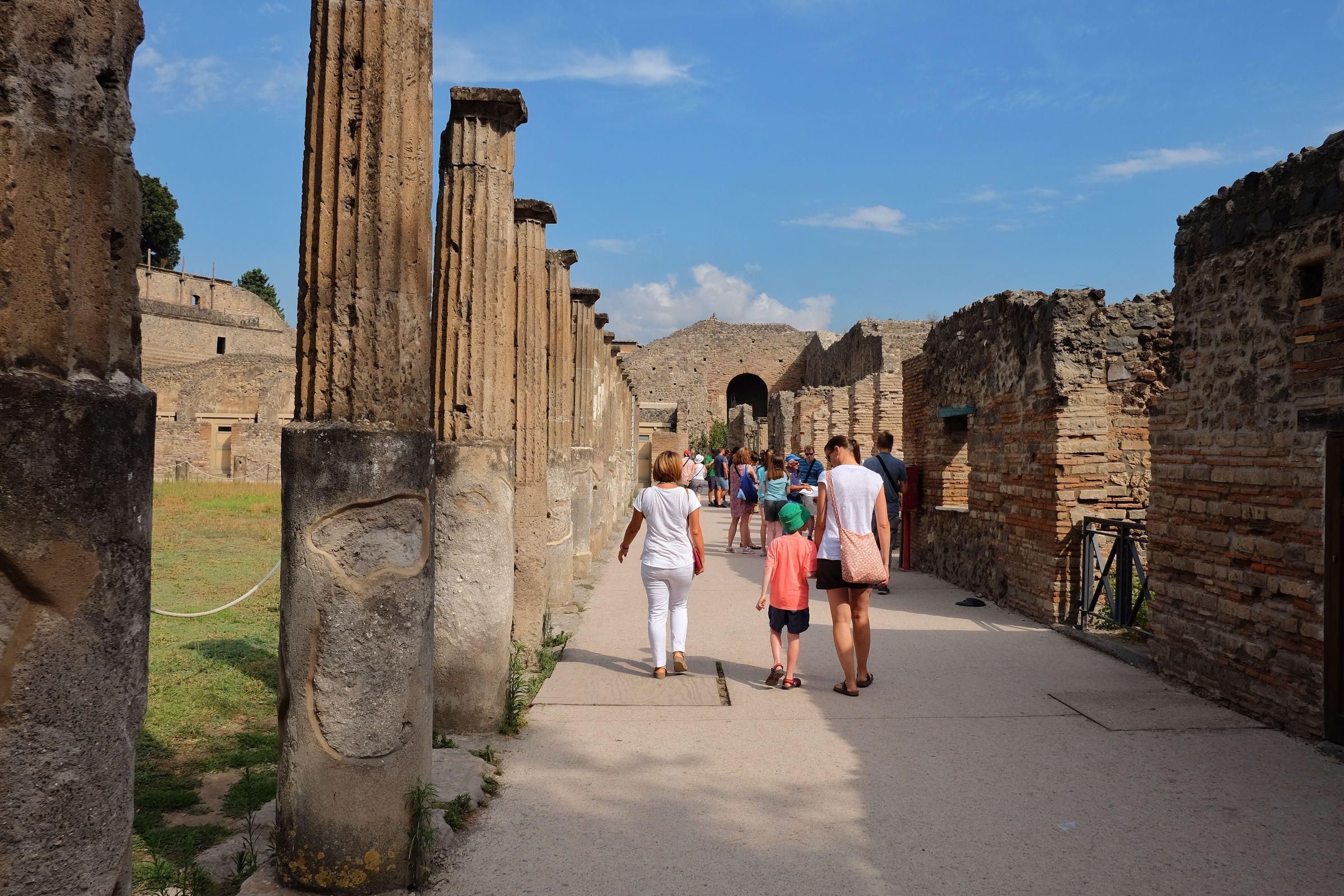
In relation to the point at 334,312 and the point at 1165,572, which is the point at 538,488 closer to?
the point at 334,312

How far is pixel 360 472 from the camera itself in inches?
140

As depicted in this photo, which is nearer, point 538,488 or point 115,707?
point 115,707

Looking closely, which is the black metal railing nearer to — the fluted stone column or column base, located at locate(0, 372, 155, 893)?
the fluted stone column

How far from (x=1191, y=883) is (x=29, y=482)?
12.7 ft

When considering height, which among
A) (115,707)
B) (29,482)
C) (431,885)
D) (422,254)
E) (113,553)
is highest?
(422,254)

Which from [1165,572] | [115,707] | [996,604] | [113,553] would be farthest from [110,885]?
[996,604]

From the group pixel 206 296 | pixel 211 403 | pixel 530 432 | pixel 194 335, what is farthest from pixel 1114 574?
pixel 206 296

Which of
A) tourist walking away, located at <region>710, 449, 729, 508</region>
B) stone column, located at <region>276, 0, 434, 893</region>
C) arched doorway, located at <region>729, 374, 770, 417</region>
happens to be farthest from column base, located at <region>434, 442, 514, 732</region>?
arched doorway, located at <region>729, 374, 770, 417</region>

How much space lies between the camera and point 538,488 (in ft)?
25.4

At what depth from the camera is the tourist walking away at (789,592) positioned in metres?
6.57

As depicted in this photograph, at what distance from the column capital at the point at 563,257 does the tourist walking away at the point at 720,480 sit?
16.2 metres

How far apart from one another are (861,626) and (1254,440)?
265 cm

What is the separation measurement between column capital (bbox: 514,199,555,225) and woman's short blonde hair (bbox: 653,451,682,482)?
98.6 inches

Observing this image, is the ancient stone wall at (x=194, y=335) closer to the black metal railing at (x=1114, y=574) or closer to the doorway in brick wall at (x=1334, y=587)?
the black metal railing at (x=1114, y=574)
